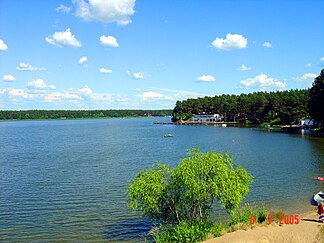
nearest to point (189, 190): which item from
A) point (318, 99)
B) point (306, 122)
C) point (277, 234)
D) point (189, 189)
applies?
point (189, 189)

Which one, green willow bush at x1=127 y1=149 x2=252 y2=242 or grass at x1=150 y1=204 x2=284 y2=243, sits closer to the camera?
grass at x1=150 y1=204 x2=284 y2=243

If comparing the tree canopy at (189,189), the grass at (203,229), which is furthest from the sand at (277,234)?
the tree canopy at (189,189)

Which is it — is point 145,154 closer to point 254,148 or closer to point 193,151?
point 254,148

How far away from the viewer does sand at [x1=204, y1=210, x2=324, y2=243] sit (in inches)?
776

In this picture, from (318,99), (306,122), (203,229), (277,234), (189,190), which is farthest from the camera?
(306,122)

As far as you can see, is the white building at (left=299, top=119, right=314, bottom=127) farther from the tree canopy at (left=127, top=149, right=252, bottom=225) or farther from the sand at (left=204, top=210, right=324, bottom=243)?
the tree canopy at (left=127, top=149, right=252, bottom=225)

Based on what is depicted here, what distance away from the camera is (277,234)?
20531 mm

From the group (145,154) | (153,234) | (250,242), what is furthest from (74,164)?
(250,242)

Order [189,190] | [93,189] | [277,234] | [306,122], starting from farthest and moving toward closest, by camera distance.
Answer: [306,122] < [93,189] < [189,190] < [277,234]

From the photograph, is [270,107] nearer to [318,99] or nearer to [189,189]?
[318,99]

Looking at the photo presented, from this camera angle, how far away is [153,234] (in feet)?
73.4

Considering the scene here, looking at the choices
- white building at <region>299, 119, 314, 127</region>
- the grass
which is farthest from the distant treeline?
the grass

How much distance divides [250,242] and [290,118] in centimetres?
12847

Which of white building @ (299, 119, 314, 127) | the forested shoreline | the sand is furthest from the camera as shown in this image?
white building @ (299, 119, 314, 127)
